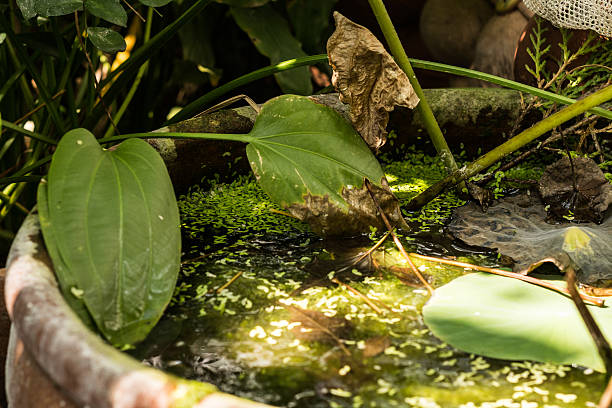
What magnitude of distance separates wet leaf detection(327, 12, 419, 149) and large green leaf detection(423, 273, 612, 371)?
A: 32 cm

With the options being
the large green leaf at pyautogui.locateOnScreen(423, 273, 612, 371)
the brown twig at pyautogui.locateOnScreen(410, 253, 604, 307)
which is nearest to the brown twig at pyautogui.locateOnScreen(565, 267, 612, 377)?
the large green leaf at pyautogui.locateOnScreen(423, 273, 612, 371)

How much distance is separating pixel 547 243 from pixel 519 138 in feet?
0.71

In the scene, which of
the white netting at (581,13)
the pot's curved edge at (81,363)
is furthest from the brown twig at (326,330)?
the white netting at (581,13)

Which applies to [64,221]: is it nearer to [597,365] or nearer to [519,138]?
[597,365]

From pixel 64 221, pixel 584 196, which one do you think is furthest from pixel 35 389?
pixel 584 196

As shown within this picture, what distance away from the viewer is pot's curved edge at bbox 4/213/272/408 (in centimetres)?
46

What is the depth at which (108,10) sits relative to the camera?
967 mm

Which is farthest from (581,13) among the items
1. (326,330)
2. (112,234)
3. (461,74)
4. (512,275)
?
(112,234)

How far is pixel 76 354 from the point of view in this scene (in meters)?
0.50

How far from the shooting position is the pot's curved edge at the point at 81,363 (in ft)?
1.50

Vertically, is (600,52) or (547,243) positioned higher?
(600,52)

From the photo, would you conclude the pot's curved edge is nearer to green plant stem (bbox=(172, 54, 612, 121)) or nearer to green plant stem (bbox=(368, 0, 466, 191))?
green plant stem (bbox=(172, 54, 612, 121))

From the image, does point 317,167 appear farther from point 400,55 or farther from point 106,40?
point 106,40

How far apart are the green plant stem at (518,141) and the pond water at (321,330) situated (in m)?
0.06
